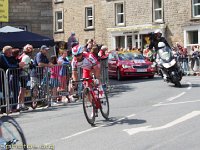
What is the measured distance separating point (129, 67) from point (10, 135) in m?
18.2

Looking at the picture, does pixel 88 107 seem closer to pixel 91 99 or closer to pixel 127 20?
pixel 91 99

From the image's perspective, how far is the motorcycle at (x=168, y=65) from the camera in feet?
61.0

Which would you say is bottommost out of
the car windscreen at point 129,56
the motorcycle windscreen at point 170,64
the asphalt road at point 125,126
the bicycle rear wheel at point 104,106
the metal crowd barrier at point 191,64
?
the asphalt road at point 125,126

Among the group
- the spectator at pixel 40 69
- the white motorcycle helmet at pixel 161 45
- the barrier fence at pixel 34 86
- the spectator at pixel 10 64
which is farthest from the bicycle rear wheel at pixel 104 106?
the white motorcycle helmet at pixel 161 45

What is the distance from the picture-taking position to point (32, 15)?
25.6m

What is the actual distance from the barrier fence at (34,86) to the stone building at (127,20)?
69.7ft

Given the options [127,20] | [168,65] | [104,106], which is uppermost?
[127,20]

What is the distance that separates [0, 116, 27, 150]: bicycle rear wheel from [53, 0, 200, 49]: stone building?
98.7 feet

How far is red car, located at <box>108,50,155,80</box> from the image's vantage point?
79.5 feet

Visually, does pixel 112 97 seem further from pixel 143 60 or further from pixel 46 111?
pixel 143 60

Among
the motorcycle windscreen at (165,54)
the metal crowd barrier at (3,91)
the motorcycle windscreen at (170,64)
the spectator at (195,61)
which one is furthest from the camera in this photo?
the spectator at (195,61)

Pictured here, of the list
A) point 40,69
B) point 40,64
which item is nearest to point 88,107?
point 40,69

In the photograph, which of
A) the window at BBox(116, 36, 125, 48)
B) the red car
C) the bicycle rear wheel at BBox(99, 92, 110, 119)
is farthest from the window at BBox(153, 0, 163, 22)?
the bicycle rear wheel at BBox(99, 92, 110, 119)

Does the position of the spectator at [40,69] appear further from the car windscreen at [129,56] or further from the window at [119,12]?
→ the window at [119,12]
